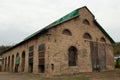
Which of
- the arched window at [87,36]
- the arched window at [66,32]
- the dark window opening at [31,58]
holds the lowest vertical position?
the dark window opening at [31,58]

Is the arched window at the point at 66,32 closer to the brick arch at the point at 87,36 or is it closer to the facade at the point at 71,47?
the facade at the point at 71,47

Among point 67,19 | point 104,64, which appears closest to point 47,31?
point 67,19

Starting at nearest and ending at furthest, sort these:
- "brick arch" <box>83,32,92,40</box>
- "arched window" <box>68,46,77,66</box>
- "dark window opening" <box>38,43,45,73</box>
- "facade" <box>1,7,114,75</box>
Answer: "facade" <box>1,7,114,75</box>
"dark window opening" <box>38,43,45,73</box>
"arched window" <box>68,46,77,66</box>
"brick arch" <box>83,32,92,40</box>

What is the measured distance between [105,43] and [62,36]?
8.37 meters

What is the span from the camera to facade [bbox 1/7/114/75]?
2169cm

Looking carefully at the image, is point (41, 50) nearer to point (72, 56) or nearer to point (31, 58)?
point (31, 58)

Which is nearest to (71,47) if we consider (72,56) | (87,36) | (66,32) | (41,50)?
(72,56)

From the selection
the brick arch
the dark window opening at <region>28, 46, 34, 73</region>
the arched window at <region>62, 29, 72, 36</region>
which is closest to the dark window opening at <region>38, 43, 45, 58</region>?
the dark window opening at <region>28, 46, 34, 73</region>

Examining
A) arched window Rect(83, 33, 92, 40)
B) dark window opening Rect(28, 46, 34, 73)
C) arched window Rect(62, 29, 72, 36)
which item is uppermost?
arched window Rect(62, 29, 72, 36)

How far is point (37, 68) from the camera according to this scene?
23.4 meters

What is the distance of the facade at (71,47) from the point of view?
71.2 ft

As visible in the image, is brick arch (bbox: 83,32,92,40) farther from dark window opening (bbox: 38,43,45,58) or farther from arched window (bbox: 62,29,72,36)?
dark window opening (bbox: 38,43,45,58)

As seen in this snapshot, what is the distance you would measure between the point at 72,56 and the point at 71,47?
1.14 meters

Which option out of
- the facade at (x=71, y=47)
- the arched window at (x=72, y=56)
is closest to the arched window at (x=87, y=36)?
the facade at (x=71, y=47)
